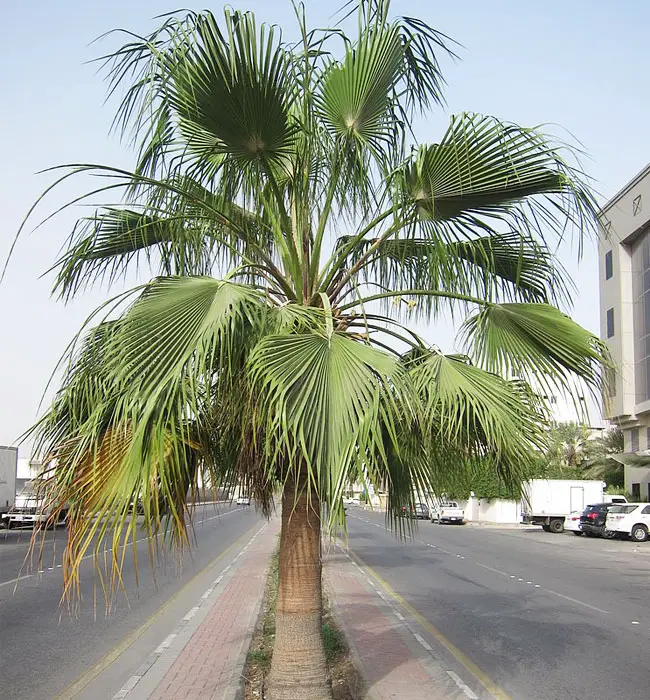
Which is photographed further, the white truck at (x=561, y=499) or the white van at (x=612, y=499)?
the white van at (x=612, y=499)

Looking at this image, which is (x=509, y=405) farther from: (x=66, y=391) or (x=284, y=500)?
(x=66, y=391)

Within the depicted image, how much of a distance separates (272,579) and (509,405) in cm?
1242

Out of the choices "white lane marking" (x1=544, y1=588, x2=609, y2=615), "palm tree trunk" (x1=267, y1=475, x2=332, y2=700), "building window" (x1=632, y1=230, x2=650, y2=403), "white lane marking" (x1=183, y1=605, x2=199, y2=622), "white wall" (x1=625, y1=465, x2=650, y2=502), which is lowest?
"white lane marking" (x1=183, y1=605, x2=199, y2=622)

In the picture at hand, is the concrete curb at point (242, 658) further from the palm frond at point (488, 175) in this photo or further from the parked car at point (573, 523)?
the parked car at point (573, 523)

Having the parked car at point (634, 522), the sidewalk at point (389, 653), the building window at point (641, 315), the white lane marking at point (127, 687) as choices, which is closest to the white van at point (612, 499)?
the building window at point (641, 315)

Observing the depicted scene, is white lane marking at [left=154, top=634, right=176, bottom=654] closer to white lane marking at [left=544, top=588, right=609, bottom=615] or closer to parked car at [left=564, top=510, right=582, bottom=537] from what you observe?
white lane marking at [left=544, top=588, right=609, bottom=615]

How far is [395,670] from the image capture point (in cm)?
828

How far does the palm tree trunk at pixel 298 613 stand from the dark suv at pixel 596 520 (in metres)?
33.4

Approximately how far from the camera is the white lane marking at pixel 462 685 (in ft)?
24.9

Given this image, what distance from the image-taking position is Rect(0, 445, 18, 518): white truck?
1300 inches

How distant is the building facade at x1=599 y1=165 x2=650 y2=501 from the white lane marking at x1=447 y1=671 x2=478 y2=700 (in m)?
39.7

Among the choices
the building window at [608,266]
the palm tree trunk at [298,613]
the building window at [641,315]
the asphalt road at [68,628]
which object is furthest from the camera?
the building window at [608,266]

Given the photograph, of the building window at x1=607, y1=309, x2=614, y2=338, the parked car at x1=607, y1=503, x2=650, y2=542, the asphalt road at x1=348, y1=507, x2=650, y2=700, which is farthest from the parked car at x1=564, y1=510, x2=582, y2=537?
the building window at x1=607, y1=309, x2=614, y2=338

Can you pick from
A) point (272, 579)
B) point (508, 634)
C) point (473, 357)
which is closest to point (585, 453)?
point (272, 579)
